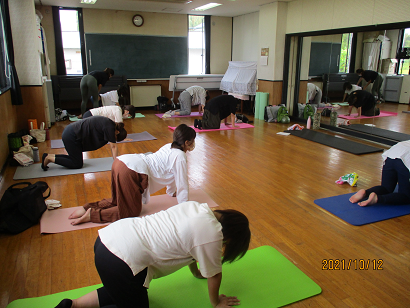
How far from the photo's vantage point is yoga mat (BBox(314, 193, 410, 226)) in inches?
115

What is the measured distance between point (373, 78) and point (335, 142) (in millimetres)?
1402

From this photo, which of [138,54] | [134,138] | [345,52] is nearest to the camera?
[134,138]

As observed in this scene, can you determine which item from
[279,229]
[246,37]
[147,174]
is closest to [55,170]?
[147,174]

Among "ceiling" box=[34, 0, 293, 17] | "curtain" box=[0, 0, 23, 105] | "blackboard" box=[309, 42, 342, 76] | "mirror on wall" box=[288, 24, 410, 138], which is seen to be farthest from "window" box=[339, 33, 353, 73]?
"curtain" box=[0, 0, 23, 105]

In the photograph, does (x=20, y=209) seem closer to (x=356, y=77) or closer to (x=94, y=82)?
(x=94, y=82)

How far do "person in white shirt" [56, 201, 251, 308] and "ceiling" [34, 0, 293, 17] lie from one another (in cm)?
703

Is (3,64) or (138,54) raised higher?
(138,54)

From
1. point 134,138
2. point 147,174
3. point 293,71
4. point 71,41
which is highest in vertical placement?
point 71,41

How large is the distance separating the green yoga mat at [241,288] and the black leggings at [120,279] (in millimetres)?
424

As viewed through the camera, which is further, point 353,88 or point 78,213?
point 353,88

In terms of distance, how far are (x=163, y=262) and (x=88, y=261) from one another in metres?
1.14

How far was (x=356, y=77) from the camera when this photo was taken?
6.09 meters

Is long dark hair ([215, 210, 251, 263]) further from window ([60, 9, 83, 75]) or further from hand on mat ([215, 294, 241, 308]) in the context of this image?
window ([60, 9, 83, 75])

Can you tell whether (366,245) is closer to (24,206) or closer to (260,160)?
(260,160)
